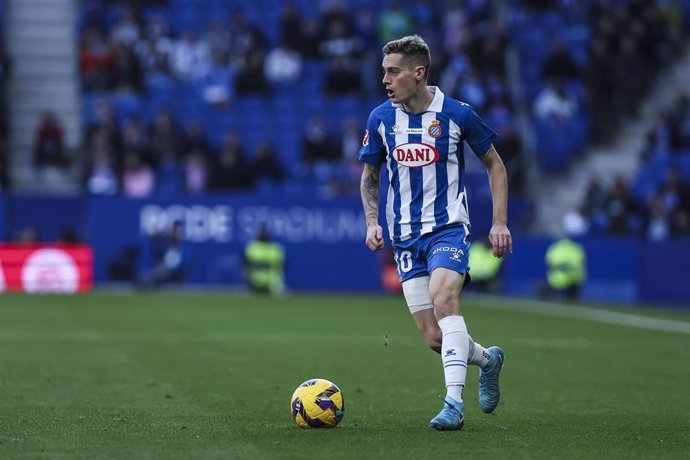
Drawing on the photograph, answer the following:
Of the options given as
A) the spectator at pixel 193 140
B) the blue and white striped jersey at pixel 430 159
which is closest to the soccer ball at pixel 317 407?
the blue and white striped jersey at pixel 430 159

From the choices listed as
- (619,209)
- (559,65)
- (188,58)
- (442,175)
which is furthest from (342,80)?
(442,175)

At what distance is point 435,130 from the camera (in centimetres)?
849

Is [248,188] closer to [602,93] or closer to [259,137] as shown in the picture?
[259,137]

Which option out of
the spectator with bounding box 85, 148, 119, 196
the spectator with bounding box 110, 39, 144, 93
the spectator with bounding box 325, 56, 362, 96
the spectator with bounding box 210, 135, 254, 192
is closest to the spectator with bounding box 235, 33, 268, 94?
the spectator with bounding box 325, 56, 362, 96

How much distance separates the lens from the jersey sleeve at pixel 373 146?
8.66m

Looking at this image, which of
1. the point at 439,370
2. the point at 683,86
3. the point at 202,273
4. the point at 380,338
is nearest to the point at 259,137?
the point at 202,273

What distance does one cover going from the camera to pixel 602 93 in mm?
30922

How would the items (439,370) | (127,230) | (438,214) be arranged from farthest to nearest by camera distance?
1. (127,230)
2. (439,370)
3. (438,214)

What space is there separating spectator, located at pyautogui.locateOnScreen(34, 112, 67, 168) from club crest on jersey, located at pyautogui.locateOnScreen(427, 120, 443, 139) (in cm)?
2093

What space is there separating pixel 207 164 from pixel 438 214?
67.2ft

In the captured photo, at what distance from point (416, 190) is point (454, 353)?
3.39ft

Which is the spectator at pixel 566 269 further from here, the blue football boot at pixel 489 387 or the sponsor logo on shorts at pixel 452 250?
the sponsor logo on shorts at pixel 452 250

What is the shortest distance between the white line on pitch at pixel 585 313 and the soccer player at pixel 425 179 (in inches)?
445

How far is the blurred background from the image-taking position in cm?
2748
